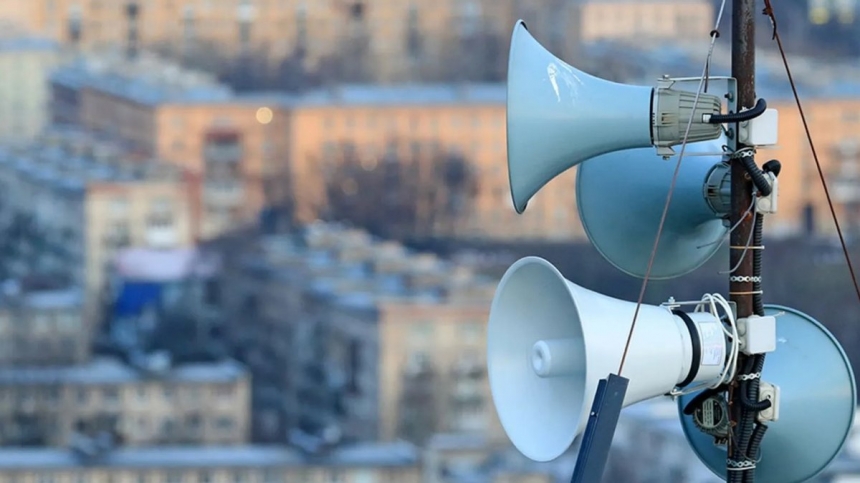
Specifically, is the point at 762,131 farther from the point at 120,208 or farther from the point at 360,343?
the point at 120,208

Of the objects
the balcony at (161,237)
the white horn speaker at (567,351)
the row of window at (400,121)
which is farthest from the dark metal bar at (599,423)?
the row of window at (400,121)

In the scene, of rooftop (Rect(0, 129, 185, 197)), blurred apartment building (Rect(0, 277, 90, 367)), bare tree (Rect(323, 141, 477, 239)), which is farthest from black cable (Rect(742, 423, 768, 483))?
bare tree (Rect(323, 141, 477, 239))

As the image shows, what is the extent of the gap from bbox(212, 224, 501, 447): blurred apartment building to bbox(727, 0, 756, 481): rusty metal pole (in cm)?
1987

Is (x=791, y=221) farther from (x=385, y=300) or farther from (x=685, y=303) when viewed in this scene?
(x=685, y=303)

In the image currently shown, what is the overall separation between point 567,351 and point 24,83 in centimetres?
3519

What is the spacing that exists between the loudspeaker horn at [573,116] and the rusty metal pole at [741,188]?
0.13 ft

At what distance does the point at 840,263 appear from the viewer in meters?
28.0

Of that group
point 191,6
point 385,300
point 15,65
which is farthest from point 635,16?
point 385,300

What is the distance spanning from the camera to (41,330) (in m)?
26.1

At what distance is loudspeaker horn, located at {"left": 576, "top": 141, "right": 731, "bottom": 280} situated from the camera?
255 cm

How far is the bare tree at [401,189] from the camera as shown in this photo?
31922 mm

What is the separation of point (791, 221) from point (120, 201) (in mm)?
6857

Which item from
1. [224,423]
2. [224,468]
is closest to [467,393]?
[224,423]

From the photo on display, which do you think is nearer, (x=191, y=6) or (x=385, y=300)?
(x=385, y=300)
